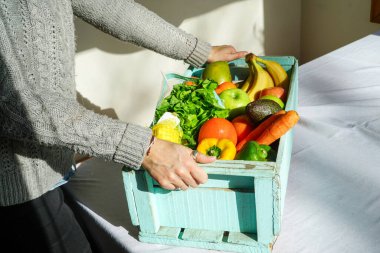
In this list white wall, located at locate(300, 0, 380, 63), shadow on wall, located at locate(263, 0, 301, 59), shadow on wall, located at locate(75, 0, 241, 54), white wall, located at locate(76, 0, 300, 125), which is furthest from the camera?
shadow on wall, located at locate(263, 0, 301, 59)

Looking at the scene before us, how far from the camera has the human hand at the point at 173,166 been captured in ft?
2.85

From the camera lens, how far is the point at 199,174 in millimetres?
867

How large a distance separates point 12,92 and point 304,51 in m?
3.07

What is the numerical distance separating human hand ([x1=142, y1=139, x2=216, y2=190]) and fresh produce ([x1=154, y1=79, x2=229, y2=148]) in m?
0.15

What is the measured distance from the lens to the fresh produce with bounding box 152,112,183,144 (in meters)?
Result: 0.98

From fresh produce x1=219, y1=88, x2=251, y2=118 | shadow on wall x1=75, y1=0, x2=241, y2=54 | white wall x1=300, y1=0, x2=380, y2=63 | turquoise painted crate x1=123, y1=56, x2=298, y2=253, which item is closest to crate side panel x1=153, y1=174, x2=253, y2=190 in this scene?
turquoise painted crate x1=123, y1=56, x2=298, y2=253

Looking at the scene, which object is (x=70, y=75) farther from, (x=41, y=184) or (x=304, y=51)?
(x=304, y=51)

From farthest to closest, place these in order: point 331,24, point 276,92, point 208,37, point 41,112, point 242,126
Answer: point 331,24 → point 208,37 → point 276,92 → point 242,126 → point 41,112

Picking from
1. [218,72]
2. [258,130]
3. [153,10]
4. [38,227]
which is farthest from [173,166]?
[153,10]

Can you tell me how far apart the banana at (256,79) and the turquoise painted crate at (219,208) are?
0.31 meters

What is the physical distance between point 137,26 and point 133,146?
54 centimetres

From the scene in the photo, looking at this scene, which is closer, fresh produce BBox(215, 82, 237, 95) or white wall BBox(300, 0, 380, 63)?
fresh produce BBox(215, 82, 237, 95)

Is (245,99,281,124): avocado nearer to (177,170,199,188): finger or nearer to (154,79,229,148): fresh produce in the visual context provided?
(154,79,229,148): fresh produce

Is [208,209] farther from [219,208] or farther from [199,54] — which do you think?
[199,54]
